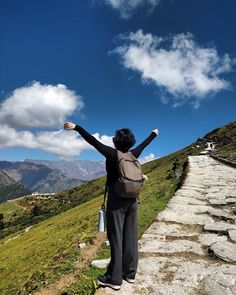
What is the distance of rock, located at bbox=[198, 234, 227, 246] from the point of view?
32.5 ft

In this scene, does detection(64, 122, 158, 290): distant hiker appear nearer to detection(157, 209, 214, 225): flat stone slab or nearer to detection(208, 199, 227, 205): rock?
detection(157, 209, 214, 225): flat stone slab

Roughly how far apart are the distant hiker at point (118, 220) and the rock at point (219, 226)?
4.10 meters

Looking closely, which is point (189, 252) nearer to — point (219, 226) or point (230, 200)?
point (219, 226)

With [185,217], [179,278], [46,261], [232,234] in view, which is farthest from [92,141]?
[46,261]

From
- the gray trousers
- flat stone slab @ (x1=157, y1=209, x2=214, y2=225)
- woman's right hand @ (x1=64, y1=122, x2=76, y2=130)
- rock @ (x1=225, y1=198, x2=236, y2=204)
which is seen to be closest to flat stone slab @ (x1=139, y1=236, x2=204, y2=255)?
the gray trousers

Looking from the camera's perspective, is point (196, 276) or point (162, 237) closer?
point (196, 276)

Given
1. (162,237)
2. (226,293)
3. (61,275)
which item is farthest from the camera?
(162,237)

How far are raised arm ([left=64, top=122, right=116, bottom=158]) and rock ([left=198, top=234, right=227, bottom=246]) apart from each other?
4.23 m

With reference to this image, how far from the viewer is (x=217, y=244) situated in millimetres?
9609

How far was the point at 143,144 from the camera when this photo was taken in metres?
8.79

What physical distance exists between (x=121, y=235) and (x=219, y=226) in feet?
16.0

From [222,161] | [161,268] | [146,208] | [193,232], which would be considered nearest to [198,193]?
[146,208]

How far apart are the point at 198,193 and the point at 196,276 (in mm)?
9999

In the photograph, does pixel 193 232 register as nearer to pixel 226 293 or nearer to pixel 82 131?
pixel 226 293
